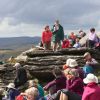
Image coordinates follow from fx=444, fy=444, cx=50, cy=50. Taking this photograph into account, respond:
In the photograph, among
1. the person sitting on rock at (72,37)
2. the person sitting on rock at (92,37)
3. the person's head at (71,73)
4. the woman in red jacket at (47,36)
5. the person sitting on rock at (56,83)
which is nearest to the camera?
the person's head at (71,73)

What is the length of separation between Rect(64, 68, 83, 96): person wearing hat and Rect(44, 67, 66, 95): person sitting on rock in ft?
1.56

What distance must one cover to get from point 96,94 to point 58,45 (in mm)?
19079

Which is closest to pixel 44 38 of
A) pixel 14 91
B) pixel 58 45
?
pixel 58 45

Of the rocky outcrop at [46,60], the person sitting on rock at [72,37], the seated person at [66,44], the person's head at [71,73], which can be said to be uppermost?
the person sitting on rock at [72,37]

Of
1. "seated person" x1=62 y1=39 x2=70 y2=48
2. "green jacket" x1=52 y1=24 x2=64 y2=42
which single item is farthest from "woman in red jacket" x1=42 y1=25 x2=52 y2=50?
"seated person" x1=62 y1=39 x2=70 y2=48

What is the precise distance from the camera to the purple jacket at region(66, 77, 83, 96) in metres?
17.3

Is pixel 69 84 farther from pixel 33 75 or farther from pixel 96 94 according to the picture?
pixel 33 75

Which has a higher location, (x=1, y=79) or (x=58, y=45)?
(x=58, y=45)

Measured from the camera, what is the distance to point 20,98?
724 inches

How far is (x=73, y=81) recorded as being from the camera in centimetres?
1736

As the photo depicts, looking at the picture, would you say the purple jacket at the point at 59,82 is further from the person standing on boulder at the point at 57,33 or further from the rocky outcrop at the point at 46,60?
the person standing on boulder at the point at 57,33

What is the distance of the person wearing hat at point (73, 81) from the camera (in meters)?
17.2

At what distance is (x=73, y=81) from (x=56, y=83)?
2.74 feet

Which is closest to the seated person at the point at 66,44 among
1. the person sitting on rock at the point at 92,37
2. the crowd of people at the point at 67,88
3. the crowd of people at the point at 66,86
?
the person sitting on rock at the point at 92,37
